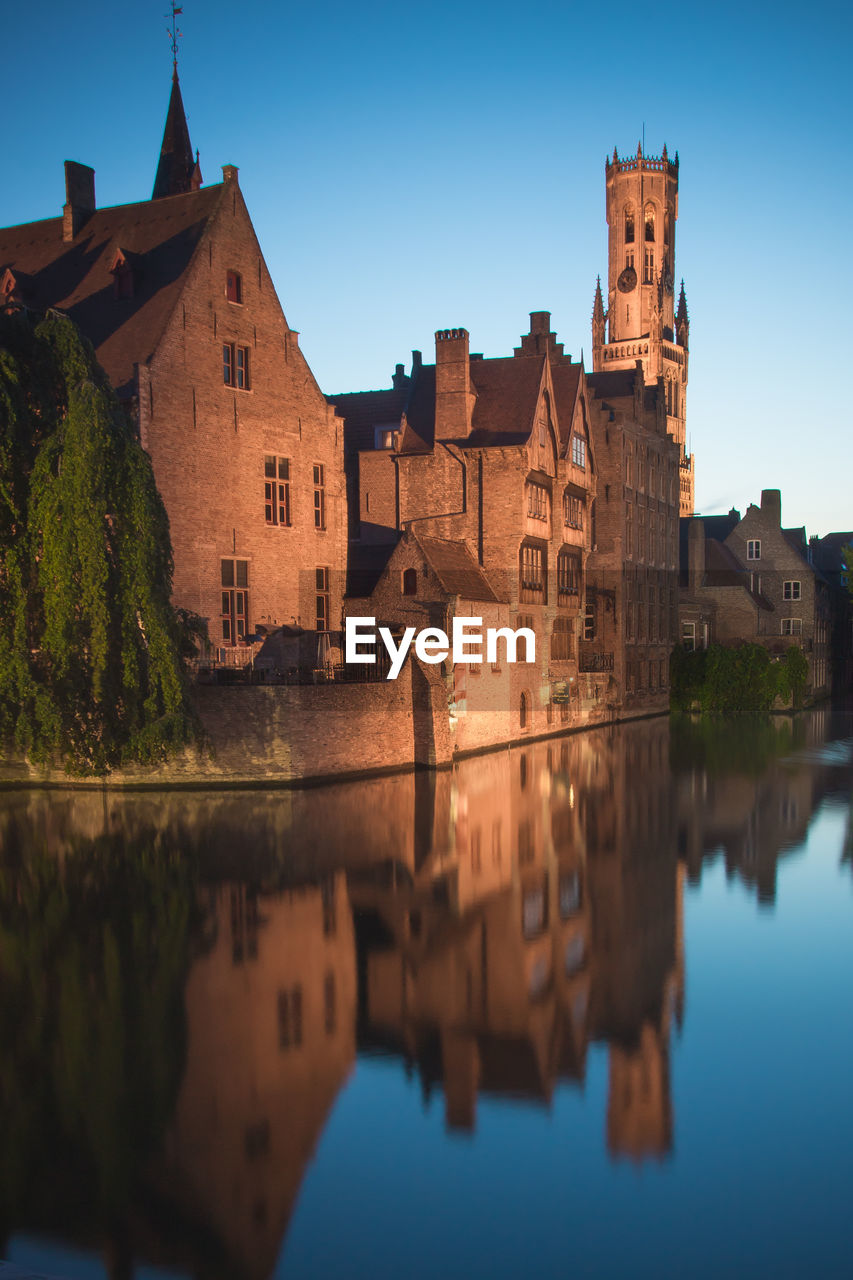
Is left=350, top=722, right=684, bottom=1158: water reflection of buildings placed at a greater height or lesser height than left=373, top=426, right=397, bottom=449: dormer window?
lesser

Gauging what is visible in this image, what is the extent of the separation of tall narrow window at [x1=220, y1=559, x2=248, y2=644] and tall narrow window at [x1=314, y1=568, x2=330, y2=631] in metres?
3.57

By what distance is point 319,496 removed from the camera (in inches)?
1428

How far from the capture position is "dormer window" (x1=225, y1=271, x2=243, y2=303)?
32219 millimetres

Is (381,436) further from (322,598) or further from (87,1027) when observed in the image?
(87,1027)

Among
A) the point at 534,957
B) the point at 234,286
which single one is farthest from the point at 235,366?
the point at 534,957

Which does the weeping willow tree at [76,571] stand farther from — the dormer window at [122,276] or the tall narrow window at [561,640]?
the tall narrow window at [561,640]

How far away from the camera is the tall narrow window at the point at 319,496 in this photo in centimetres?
3606

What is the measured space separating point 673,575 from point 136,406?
135 ft

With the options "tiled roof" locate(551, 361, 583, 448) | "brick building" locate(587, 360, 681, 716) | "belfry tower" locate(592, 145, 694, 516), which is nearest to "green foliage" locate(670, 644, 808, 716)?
"brick building" locate(587, 360, 681, 716)

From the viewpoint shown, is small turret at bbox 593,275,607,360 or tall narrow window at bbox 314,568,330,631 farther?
small turret at bbox 593,275,607,360

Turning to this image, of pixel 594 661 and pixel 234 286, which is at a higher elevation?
pixel 234 286

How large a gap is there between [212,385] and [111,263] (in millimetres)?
5656

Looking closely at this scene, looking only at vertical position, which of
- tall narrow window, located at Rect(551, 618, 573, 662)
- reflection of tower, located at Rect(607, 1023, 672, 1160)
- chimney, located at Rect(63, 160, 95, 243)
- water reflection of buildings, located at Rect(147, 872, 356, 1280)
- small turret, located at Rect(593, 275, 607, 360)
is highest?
small turret, located at Rect(593, 275, 607, 360)

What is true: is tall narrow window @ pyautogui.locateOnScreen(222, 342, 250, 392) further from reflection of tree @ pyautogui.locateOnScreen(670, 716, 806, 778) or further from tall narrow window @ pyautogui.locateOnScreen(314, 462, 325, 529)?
reflection of tree @ pyautogui.locateOnScreen(670, 716, 806, 778)
